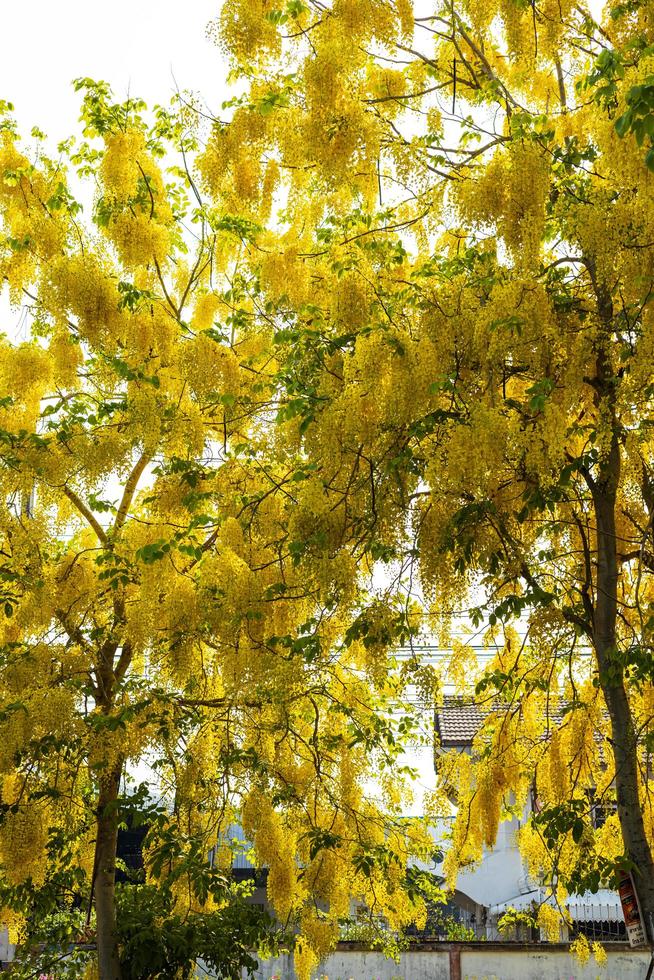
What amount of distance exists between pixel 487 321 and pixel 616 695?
1.57 meters

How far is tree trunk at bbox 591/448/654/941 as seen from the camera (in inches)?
151

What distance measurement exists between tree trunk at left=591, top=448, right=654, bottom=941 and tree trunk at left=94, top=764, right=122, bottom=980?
2632mm

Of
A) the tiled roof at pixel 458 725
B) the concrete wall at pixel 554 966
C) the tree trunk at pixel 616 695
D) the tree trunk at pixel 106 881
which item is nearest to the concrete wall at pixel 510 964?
the concrete wall at pixel 554 966

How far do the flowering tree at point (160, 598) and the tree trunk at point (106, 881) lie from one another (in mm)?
12

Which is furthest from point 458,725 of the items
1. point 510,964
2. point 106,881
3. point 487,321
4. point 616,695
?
point 487,321

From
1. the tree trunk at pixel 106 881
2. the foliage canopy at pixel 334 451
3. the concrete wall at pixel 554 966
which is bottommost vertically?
the concrete wall at pixel 554 966

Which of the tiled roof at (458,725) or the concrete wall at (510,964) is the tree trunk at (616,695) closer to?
the concrete wall at (510,964)

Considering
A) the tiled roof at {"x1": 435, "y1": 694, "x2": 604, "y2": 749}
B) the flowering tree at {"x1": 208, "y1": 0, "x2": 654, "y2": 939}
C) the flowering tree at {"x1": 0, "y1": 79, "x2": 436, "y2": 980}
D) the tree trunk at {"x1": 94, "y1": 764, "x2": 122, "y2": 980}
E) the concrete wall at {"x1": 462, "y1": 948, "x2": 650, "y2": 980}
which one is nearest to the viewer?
the flowering tree at {"x1": 208, "y1": 0, "x2": 654, "y2": 939}

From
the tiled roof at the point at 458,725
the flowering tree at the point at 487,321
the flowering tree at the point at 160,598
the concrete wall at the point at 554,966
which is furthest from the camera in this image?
the tiled roof at the point at 458,725

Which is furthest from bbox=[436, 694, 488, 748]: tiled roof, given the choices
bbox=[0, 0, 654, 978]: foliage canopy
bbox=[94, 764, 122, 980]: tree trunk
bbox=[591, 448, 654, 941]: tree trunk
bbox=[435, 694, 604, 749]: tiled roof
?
bbox=[591, 448, 654, 941]: tree trunk

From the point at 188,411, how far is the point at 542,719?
261 centimetres

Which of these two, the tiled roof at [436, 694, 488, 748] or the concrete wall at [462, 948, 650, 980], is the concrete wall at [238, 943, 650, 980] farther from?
the tiled roof at [436, 694, 488, 748]

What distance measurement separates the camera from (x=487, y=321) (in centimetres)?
369

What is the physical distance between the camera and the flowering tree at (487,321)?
3.70 meters
